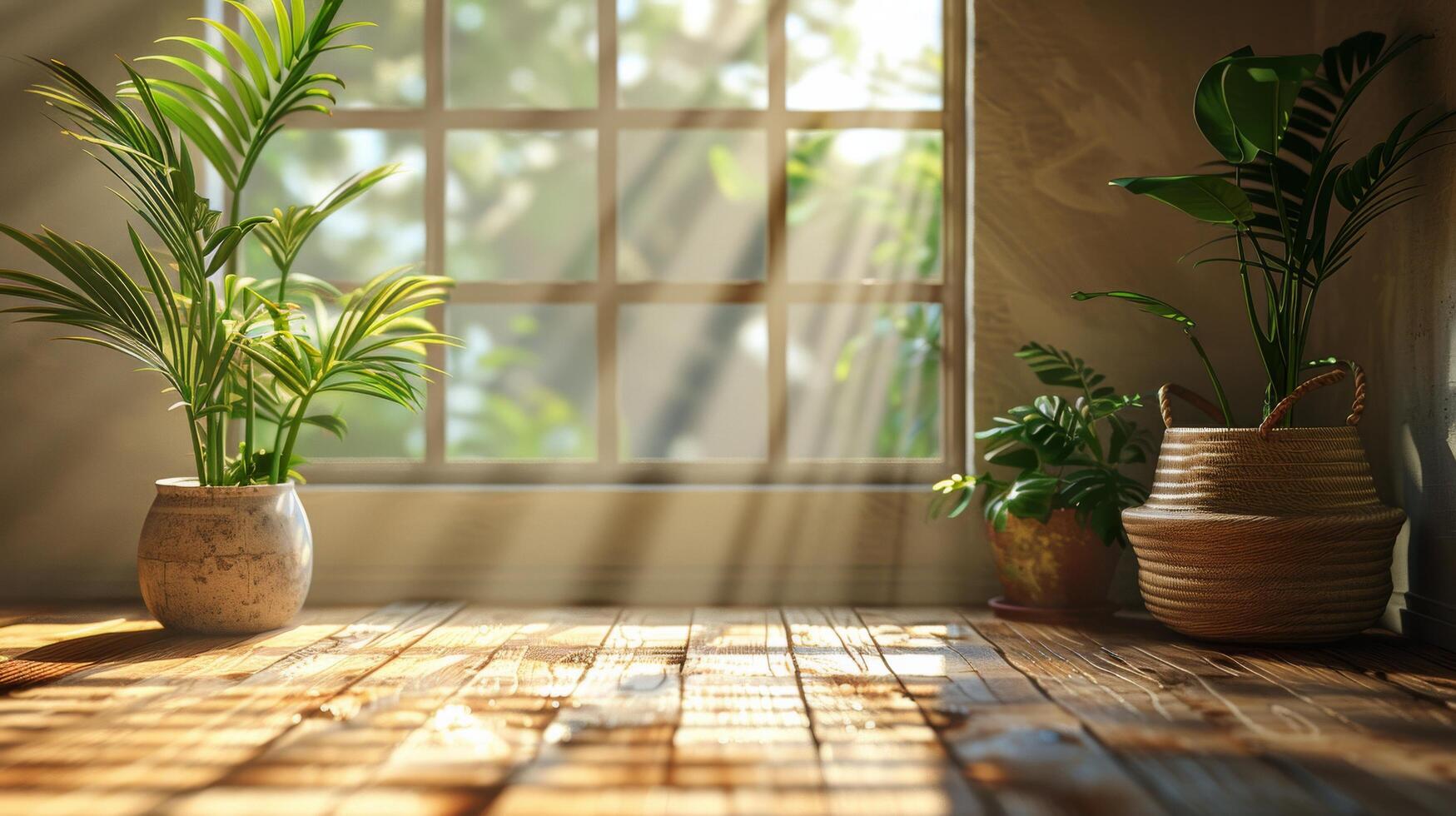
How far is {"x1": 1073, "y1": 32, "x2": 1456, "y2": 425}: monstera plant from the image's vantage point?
1919mm

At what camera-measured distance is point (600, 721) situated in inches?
59.6

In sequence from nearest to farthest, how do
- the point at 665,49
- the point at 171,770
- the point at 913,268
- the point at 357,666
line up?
1. the point at 171,770
2. the point at 357,666
3. the point at 913,268
4. the point at 665,49

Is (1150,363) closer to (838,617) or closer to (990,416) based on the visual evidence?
(990,416)

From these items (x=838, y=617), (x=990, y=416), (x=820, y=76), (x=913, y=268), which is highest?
(x=820, y=76)

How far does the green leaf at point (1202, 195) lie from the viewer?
2000 mm

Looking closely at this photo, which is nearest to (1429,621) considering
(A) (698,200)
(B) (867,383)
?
(B) (867,383)

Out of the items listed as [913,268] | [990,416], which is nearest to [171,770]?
[990,416]

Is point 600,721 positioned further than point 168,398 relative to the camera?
No

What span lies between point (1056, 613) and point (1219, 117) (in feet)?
3.52

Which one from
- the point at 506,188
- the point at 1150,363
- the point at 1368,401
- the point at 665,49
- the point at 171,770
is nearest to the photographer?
the point at 171,770

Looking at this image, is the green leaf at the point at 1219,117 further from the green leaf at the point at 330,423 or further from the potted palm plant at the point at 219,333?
the green leaf at the point at 330,423

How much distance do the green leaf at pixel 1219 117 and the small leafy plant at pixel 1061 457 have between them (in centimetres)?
54

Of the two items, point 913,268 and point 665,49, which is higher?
point 665,49

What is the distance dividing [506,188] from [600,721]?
367 cm
